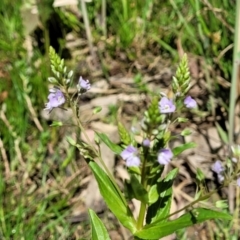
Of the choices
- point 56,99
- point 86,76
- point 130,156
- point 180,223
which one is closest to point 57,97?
point 56,99

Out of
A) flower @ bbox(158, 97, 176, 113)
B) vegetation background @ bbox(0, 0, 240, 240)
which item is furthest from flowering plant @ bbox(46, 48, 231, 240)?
vegetation background @ bbox(0, 0, 240, 240)

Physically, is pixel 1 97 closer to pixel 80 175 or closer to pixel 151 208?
pixel 80 175

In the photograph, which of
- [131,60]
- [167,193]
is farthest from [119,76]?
[167,193]

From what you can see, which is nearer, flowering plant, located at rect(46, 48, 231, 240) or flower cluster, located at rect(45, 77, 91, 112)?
flowering plant, located at rect(46, 48, 231, 240)

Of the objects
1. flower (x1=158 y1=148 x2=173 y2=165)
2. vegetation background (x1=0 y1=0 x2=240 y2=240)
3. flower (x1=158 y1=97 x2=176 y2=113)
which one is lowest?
vegetation background (x1=0 y1=0 x2=240 y2=240)

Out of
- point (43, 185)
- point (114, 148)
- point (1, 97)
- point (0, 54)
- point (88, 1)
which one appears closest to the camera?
point (114, 148)

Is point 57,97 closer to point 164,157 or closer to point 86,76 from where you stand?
point 164,157

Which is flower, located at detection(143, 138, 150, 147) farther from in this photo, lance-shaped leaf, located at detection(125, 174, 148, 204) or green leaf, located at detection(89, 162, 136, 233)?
green leaf, located at detection(89, 162, 136, 233)
